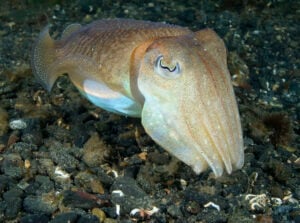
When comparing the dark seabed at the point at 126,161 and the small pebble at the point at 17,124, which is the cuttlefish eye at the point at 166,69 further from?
the small pebble at the point at 17,124

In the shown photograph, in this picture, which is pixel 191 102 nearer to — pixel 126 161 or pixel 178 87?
pixel 178 87

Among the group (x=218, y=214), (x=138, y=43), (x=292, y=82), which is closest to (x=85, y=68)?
(x=138, y=43)

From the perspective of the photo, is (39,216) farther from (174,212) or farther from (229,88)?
(229,88)

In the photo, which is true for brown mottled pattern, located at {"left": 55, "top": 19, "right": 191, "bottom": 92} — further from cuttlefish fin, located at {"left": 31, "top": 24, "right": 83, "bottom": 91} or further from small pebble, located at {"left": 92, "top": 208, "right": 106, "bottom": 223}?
small pebble, located at {"left": 92, "top": 208, "right": 106, "bottom": 223}

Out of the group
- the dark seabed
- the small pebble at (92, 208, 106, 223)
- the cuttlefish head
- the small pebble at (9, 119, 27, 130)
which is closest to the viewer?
the cuttlefish head

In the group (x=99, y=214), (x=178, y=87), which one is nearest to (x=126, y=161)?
(x=99, y=214)

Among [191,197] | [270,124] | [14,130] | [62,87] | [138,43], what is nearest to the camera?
[138,43]

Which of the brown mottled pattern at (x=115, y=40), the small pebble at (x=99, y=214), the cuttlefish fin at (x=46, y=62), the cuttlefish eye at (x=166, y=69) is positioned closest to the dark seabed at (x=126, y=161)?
the small pebble at (x=99, y=214)

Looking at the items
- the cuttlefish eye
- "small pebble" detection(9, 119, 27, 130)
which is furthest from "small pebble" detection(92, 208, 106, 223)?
"small pebble" detection(9, 119, 27, 130)
